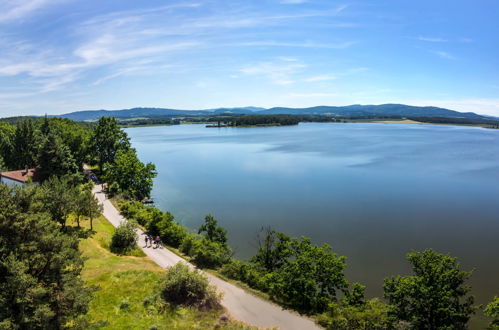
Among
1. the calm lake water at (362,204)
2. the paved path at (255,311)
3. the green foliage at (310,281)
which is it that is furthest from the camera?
the calm lake water at (362,204)

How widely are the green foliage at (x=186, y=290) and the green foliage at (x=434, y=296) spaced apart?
385 inches

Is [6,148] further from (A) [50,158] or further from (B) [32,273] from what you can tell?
(B) [32,273]

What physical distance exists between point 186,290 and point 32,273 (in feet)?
28.1

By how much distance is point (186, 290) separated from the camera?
1777 cm

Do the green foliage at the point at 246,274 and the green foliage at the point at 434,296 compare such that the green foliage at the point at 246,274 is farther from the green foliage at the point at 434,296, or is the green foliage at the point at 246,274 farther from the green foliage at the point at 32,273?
the green foliage at the point at 32,273

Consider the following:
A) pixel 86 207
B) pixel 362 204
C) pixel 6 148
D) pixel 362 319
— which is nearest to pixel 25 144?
pixel 6 148

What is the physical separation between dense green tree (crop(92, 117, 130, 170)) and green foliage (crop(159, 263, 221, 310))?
40.6m

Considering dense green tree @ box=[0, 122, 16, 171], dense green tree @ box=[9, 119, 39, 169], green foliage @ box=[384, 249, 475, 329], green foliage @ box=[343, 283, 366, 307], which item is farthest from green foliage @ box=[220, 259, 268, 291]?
dense green tree @ box=[0, 122, 16, 171]

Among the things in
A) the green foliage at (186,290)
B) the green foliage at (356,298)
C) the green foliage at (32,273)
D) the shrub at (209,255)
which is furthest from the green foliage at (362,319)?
the green foliage at (32,273)

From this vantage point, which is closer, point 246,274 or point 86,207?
point 246,274

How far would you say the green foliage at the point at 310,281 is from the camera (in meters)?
17.1

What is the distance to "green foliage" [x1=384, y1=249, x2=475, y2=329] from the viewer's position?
43.0ft

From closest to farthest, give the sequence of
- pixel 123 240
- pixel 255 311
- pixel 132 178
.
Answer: pixel 255 311, pixel 123 240, pixel 132 178

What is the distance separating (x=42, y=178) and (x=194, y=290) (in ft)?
107
